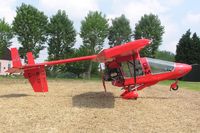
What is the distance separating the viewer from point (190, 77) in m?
59.1

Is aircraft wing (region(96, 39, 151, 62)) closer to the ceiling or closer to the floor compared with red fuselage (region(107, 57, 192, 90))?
closer to the ceiling

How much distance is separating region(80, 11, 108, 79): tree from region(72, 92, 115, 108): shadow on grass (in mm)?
55975

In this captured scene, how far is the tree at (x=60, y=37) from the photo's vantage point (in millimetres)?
74875

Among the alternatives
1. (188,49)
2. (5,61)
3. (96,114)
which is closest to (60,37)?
(5,61)

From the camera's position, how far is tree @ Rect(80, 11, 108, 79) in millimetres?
78812

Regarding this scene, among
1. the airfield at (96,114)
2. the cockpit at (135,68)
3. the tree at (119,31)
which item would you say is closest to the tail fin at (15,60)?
the airfield at (96,114)

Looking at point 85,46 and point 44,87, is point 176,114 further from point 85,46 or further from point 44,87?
point 85,46

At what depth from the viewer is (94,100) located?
1856 centimetres

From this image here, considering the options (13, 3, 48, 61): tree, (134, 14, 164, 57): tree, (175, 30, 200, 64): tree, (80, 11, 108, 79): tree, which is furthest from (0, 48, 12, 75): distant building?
(175, 30, 200, 64): tree

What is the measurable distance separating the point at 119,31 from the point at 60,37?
61.8 ft

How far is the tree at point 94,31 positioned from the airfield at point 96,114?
57718 millimetres

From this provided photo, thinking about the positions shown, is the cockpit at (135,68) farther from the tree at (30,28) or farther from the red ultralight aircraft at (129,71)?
the tree at (30,28)

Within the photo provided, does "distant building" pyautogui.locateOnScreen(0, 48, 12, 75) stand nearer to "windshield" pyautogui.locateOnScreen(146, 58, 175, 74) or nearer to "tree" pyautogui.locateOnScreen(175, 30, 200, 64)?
"tree" pyautogui.locateOnScreen(175, 30, 200, 64)

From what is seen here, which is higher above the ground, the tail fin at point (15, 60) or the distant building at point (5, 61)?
the distant building at point (5, 61)
